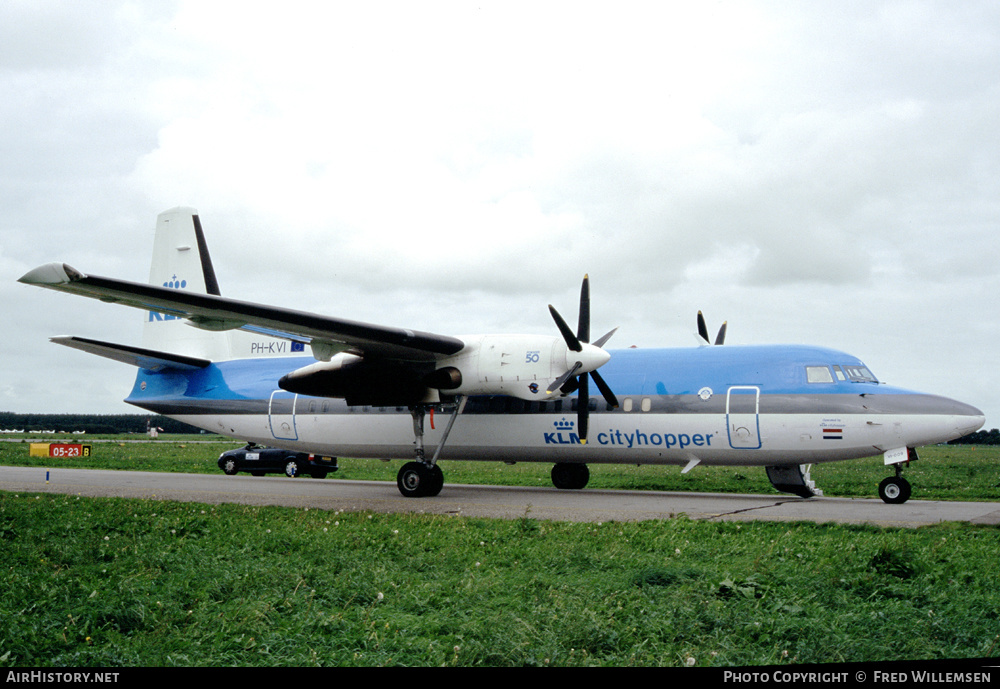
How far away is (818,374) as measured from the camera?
16.5 meters

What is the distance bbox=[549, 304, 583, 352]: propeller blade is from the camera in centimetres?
1614

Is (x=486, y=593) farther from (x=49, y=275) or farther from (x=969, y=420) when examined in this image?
(x=969, y=420)

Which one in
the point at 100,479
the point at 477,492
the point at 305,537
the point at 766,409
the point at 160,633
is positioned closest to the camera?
the point at 160,633

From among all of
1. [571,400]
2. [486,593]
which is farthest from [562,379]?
[486,593]

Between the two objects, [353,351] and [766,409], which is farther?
[353,351]

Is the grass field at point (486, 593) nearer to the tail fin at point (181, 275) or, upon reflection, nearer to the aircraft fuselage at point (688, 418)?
the aircraft fuselage at point (688, 418)

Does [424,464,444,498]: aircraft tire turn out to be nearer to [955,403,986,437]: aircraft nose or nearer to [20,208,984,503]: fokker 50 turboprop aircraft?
[20,208,984,503]: fokker 50 turboprop aircraft

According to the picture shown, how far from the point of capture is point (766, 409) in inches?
643

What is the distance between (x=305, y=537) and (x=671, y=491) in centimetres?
1305

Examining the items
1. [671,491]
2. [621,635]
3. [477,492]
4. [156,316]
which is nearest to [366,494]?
[477,492]

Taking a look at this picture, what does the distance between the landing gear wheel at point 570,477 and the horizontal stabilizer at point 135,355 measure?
11949mm

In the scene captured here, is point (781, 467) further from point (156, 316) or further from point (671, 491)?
point (156, 316)

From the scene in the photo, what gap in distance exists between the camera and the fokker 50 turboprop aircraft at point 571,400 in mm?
15453

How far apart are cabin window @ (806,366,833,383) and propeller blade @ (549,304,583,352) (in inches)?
204
